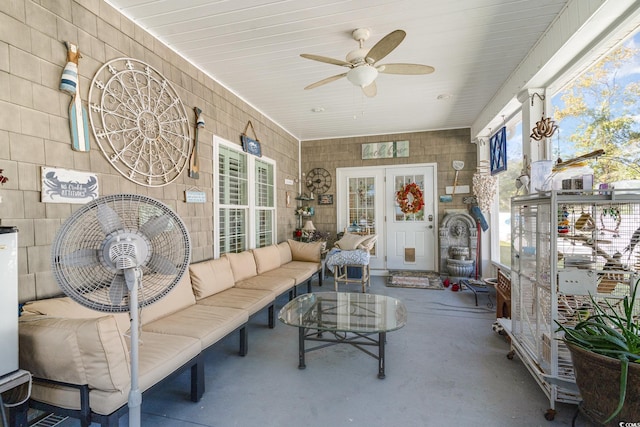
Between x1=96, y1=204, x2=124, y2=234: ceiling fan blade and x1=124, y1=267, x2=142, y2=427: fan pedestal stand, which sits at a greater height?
x1=96, y1=204, x2=124, y2=234: ceiling fan blade

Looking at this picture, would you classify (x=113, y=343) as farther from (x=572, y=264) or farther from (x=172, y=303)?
(x=572, y=264)

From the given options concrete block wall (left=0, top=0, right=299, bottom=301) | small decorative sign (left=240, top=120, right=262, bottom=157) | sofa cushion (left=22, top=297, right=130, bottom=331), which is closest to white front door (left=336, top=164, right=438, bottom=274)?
small decorative sign (left=240, top=120, right=262, bottom=157)

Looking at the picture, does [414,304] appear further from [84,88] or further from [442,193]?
[84,88]

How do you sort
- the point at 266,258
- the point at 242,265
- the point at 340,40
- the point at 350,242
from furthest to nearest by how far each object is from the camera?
the point at 350,242 < the point at 266,258 < the point at 242,265 < the point at 340,40

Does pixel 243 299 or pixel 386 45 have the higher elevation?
pixel 386 45

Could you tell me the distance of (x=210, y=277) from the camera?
9.59 ft

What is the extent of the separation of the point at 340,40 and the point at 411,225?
3.92 meters

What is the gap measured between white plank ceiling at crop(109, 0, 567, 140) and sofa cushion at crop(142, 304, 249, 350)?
94.2 inches

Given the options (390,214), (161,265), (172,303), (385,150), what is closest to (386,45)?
(161,265)

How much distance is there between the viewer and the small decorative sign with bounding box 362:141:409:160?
229 inches

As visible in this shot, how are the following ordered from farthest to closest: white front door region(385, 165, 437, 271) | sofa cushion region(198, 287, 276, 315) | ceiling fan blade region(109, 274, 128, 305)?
white front door region(385, 165, 437, 271) < sofa cushion region(198, 287, 276, 315) < ceiling fan blade region(109, 274, 128, 305)

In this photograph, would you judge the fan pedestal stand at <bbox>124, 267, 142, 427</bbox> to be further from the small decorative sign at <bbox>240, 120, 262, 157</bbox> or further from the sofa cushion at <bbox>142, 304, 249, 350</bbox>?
the small decorative sign at <bbox>240, 120, 262, 157</bbox>

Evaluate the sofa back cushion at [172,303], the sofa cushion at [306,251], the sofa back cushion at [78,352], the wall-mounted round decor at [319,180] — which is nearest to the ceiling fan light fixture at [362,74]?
the sofa back cushion at [172,303]

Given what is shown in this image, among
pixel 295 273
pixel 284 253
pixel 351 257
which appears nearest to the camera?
pixel 295 273
